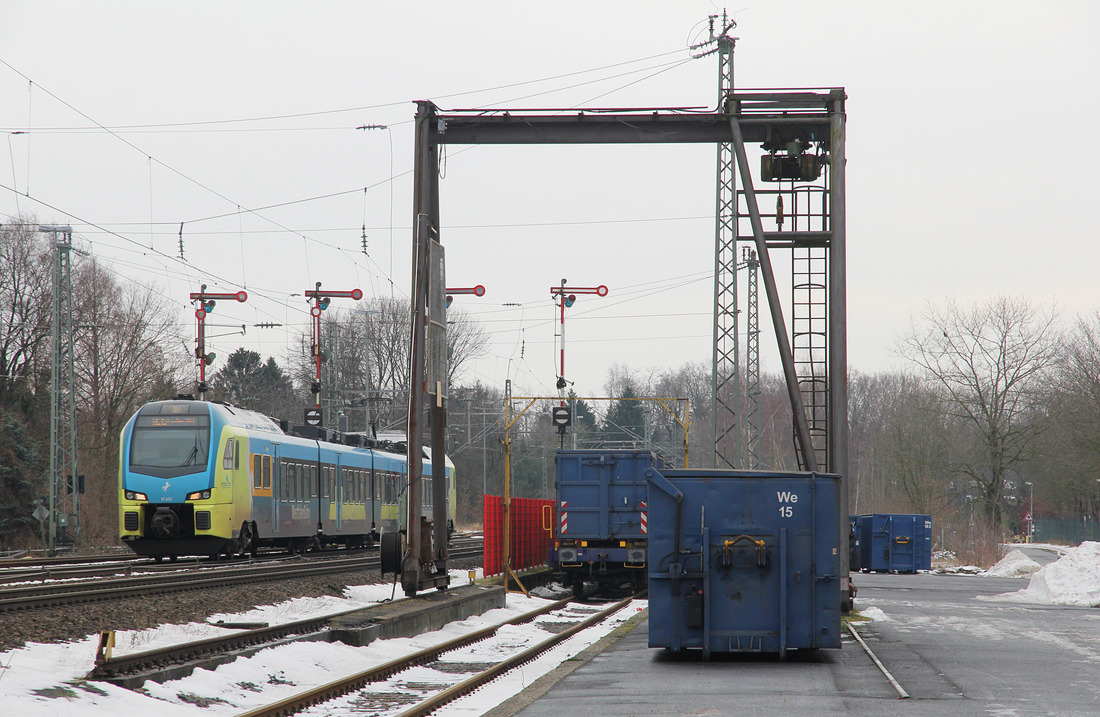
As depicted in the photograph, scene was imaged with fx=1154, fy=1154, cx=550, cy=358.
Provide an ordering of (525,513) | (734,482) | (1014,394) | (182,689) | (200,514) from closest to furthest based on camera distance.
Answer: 1. (182,689)
2. (734,482)
3. (200,514)
4. (525,513)
5. (1014,394)

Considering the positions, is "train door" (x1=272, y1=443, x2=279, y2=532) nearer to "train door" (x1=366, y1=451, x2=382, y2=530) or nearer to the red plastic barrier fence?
the red plastic barrier fence

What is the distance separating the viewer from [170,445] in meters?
25.3

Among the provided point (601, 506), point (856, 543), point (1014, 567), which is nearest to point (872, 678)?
point (601, 506)

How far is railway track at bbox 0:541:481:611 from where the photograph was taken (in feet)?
49.7

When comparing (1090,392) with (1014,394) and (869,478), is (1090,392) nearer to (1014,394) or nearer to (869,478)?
(1014,394)

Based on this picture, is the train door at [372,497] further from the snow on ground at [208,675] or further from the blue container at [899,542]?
the snow on ground at [208,675]

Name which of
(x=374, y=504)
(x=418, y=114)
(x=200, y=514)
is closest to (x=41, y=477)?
(x=374, y=504)

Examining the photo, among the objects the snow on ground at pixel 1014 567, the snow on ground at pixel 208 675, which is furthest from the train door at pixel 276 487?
the snow on ground at pixel 1014 567

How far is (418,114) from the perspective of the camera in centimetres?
1742

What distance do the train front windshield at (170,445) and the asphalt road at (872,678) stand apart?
1261cm

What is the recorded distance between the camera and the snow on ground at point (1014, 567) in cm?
3600

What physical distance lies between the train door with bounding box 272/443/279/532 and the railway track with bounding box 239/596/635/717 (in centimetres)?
1259

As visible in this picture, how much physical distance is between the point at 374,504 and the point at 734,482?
27.0 m

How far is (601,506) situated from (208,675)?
13.0 meters
